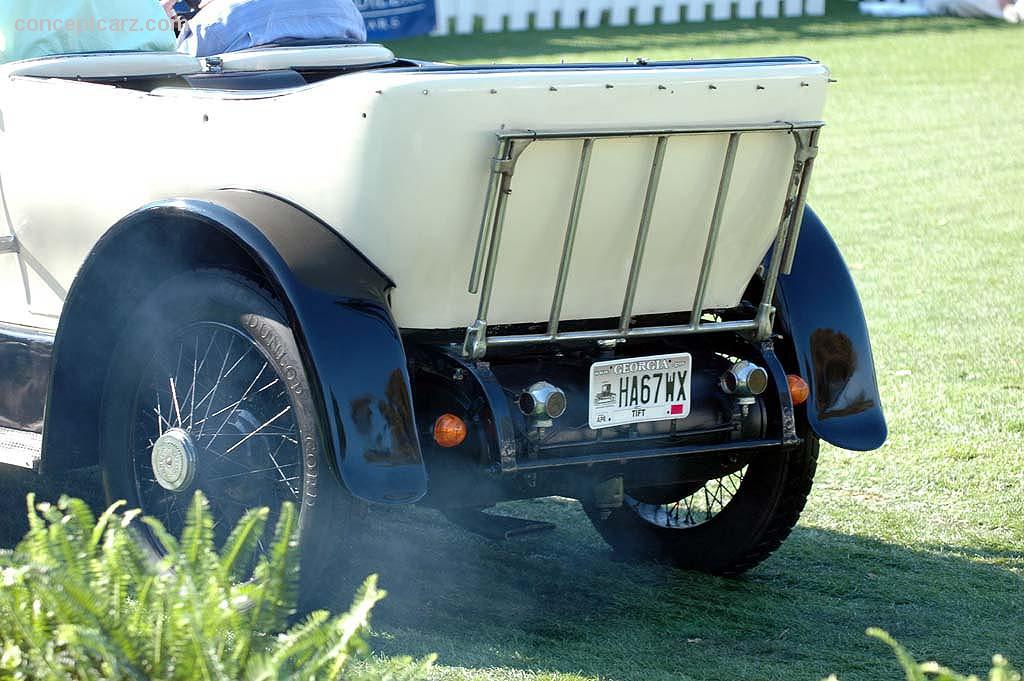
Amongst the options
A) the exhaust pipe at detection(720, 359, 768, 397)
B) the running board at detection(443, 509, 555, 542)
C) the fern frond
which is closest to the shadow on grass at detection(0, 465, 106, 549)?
the running board at detection(443, 509, 555, 542)

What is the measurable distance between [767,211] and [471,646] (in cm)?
143

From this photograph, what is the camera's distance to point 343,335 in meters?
3.60

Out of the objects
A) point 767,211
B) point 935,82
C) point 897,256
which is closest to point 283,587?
point 767,211

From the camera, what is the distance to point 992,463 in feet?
18.4

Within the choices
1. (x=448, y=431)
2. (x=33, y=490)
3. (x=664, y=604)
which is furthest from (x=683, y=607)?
(x=33, y=490)

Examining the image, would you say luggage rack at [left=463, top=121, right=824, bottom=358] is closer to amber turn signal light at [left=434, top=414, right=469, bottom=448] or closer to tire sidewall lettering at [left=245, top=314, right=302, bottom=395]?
amber turn signal light at [left=434, top=414, right=469, bottom=448]

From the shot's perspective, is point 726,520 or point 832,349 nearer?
point 832,349

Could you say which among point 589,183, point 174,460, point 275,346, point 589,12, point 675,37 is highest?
point 589,183

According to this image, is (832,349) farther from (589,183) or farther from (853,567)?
(589,183)

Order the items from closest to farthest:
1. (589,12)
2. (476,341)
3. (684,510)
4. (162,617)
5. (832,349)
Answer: (162,617)
(476,341)
(832,349)
(684,510)
(589,12)

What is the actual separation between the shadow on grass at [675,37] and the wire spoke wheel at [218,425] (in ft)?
44.0

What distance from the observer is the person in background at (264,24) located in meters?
5.62

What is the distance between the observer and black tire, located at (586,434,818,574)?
14.7 ft

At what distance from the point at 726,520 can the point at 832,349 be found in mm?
647
